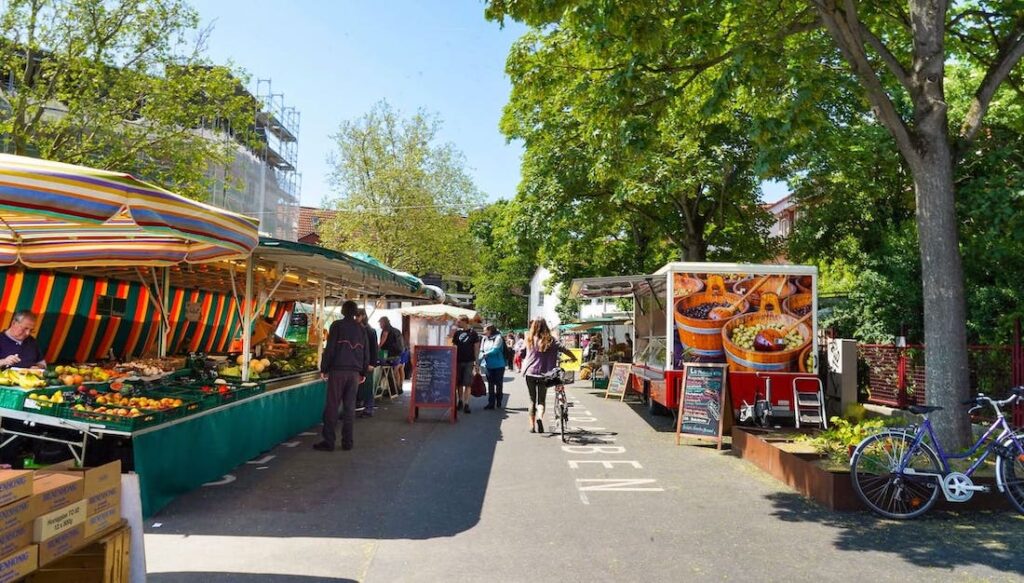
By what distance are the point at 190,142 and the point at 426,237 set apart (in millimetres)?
14086

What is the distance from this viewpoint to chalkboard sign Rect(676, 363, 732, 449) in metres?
10.0

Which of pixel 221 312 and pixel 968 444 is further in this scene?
pixel 221 312

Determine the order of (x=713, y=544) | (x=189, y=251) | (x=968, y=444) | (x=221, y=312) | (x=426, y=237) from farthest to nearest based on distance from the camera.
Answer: (x=426, y=237) < (x=221, y=312) < (x=189, y=251) < (x=968, y=444) < (x=713, y=544)

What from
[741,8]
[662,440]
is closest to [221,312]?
[662,440]

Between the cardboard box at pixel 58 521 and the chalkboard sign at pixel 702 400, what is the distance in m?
8.23

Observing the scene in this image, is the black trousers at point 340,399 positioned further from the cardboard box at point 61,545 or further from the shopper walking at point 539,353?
the cardboard box at point 61,545

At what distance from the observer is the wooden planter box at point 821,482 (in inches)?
253

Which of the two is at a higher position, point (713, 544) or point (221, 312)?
point (221, 312)

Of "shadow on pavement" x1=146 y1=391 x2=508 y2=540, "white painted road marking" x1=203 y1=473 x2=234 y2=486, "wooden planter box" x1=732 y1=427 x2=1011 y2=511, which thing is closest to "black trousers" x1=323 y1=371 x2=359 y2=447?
"shadow on pavement" x1=146 y1=391 x2=508 y2=540

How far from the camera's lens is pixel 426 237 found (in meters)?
29.9

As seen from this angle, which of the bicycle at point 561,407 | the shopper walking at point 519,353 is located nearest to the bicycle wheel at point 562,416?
the bicycle at point 561,407

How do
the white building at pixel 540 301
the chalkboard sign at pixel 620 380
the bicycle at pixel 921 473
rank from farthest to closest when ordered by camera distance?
the white building at pixel 540 301 < the chalkboard sign at pixel 620 380 < the bicycle at pixel 921 473

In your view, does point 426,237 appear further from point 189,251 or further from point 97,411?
point 97,411

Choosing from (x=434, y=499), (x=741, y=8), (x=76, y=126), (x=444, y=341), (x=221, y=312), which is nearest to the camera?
(x=434, y=499)
